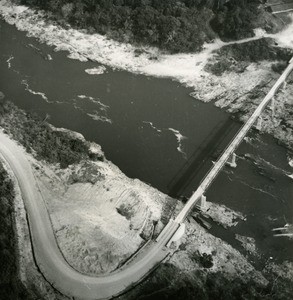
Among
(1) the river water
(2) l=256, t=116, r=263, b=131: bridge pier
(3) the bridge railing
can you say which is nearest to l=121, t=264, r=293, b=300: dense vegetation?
(1) the river water

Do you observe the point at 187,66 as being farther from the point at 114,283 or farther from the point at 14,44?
the point at 114,283

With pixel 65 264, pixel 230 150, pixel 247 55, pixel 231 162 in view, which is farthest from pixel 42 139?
pixel 247 55

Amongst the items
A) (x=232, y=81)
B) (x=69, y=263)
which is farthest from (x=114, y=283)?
(x=232, y=81)

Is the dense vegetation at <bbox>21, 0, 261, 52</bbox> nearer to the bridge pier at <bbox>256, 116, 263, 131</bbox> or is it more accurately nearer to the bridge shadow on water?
the bridge shadow on water

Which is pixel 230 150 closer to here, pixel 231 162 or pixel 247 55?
pixel 231 162

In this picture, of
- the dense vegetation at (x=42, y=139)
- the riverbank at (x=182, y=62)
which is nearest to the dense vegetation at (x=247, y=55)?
the riverbank at (x=182, y=62)

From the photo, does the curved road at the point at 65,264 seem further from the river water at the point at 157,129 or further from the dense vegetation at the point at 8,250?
the river water at the point at 157,129
